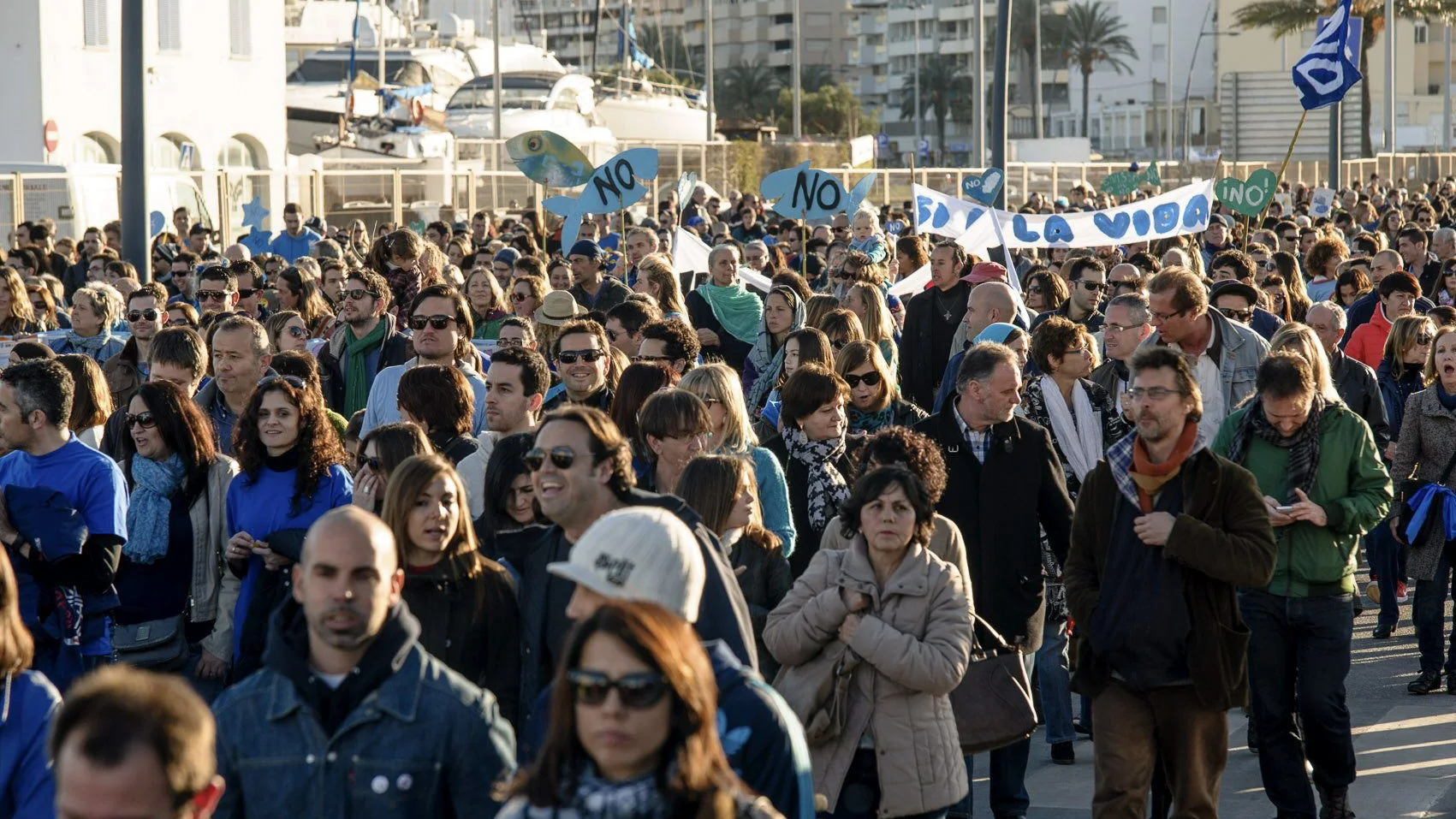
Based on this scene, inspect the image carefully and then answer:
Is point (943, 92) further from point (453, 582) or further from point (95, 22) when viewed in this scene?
point (453, 582)

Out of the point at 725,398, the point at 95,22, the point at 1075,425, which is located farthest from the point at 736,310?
the point at 95,22

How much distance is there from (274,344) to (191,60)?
2974 cm

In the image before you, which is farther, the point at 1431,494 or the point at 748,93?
the point at 748,93

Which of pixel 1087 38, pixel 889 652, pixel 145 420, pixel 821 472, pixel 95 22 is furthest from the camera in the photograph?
pixel 1087 38

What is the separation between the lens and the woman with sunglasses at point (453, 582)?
4.88m

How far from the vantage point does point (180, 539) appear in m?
6.37

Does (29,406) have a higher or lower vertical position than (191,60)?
lower

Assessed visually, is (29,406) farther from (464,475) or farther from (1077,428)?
(1077,428)

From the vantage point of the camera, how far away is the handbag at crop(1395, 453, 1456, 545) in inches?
344

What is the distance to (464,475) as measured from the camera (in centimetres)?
656

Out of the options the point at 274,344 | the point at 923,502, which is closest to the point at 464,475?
the point at 923,502

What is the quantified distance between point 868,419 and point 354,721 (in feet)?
14.2

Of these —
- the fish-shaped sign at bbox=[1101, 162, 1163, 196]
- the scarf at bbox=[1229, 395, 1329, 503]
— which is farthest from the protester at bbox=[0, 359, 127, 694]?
the fish-shaped sign at bbox=[1101, 162, 1163, 196]

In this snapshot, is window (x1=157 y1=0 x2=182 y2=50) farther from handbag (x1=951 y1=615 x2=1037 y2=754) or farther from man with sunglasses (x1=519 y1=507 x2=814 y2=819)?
man with sunglasses (x1=519 y1=507 x2=814 y2=819)
